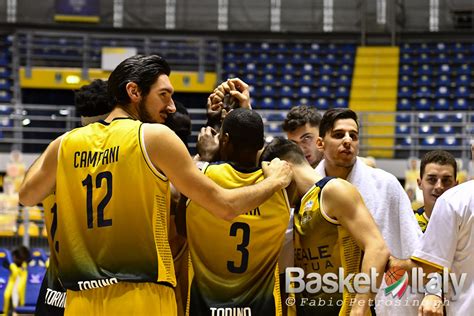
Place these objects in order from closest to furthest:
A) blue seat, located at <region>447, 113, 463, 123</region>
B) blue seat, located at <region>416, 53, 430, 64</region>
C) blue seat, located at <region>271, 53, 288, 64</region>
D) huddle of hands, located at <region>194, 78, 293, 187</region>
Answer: huddle of hands, located at <region>194, 78, 293, 187</region>, blue seat, located at <region>447, 113, 463, 123</region>, blue seat, located at <region>416, 53, 430, 64</region>, blue seat, located at <region>271, 53, 288, 64</region>

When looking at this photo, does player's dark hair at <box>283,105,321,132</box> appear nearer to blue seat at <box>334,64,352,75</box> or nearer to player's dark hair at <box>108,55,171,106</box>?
player's dark hair at <box>108,55,171,106</box>

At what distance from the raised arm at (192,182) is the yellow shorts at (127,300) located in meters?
0.39

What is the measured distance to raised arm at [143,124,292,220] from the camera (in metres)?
3.31

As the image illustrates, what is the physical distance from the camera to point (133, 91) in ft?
11.4

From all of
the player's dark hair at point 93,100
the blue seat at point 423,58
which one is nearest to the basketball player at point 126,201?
the player's dark hair at point 93,100

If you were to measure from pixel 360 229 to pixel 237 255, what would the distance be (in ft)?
1.82

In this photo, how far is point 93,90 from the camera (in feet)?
13.9

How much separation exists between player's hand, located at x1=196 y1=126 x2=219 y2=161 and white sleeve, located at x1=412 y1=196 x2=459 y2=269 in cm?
107

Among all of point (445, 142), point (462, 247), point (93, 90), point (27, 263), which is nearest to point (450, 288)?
point (462, 247)

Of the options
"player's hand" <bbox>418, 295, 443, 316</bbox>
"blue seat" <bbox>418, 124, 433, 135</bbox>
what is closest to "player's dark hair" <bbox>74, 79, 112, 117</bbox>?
"player's hand" <bbox>418, 295, 443, 316</bbox>

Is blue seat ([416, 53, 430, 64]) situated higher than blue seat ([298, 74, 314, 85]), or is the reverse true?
blue seat ([416, 53, 430, 64])

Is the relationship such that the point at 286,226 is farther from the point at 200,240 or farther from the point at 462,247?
the point at 462,247

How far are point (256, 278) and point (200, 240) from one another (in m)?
0.30

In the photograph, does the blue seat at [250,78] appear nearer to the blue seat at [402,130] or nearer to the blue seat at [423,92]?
the blue seat at [423,92]
